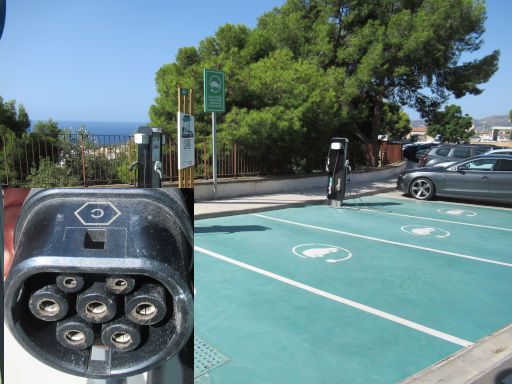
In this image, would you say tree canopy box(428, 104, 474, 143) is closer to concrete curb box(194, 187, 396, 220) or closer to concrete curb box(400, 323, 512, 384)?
concrete curb box(194, 187, 396, 220)

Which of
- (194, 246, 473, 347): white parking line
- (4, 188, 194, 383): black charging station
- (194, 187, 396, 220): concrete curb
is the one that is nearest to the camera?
(4, 188, 194, 383): black charging station

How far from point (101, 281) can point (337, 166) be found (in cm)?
1012

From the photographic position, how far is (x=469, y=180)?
39.4 ft

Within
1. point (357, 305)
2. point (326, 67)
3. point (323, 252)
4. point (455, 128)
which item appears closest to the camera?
point (357, 305)

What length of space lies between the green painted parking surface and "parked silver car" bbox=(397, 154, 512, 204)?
12.4ft

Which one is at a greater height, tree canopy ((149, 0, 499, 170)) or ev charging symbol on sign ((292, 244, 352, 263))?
tree canopy ((149, 0, 499, 170))

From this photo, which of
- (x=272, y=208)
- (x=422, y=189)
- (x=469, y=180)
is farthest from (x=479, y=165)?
(x=272, y=208)

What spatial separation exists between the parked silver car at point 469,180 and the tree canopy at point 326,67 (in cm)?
365

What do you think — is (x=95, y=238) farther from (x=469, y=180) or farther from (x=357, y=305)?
(x=469, y=180)

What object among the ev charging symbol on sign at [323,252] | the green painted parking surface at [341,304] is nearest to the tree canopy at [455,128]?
the green painted parking surface at [341,304]

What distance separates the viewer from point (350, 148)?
1859cm

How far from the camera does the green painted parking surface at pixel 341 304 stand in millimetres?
3648

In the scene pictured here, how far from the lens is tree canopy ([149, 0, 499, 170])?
42.4ft

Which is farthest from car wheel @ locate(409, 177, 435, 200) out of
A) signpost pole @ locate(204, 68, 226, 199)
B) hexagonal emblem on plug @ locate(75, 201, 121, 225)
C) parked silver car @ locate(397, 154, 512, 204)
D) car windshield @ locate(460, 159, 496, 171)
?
hexagonal emblem on plug @ locate(75, 201, 121, 225)
